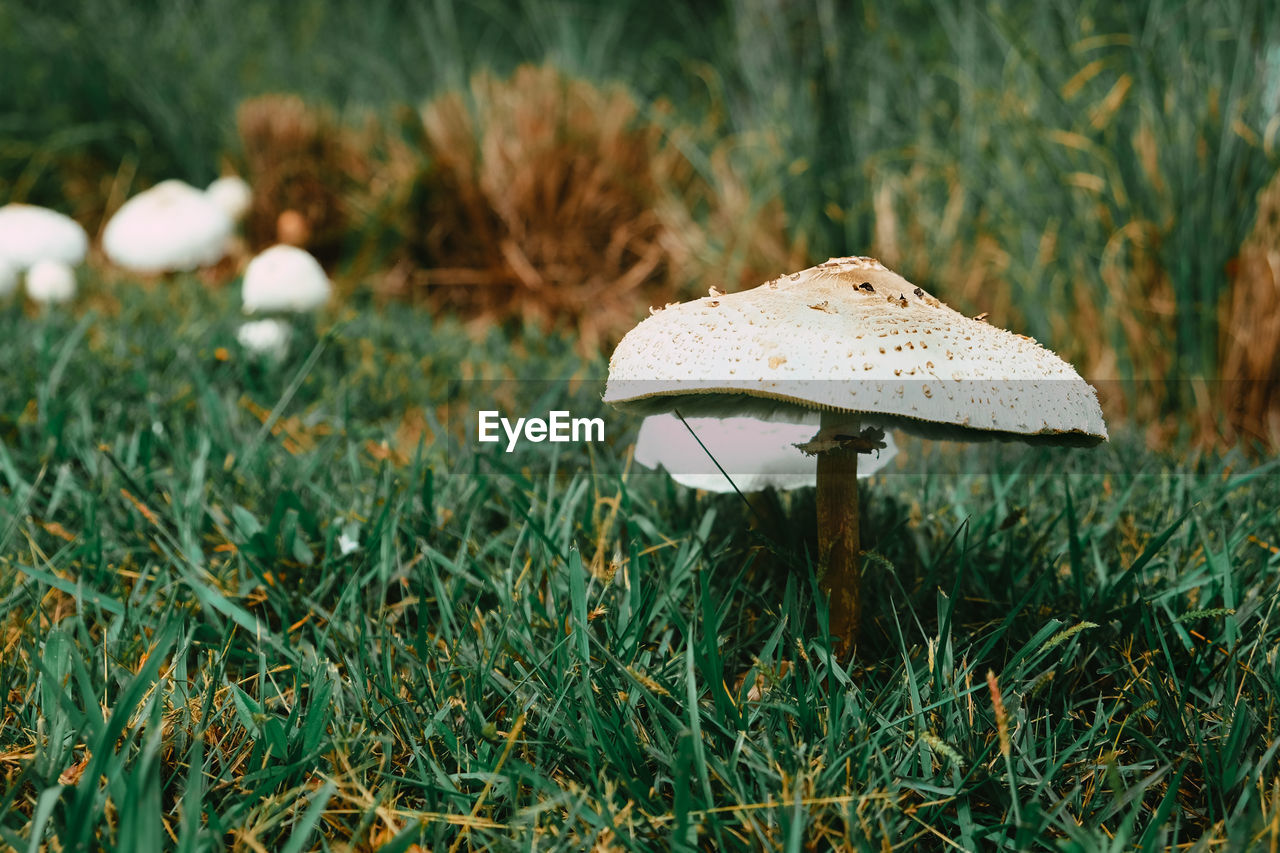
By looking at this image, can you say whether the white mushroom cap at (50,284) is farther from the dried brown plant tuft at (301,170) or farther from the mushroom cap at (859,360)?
the mushroom cap at (859,360)

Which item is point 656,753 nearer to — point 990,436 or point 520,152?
point 990,436

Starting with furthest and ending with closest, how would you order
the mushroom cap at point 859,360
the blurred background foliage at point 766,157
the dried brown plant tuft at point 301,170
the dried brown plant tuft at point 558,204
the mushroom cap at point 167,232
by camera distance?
the dried brown plant tuft at point 301,170
the dried brown plant tuft at point 558,204
the mushroom cap at point 167,232
the blurred background foliage at point 766,157
the mushroom cap at point 859,360

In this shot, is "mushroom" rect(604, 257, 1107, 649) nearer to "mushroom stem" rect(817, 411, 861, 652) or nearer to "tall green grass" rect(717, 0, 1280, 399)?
"mushroom stem" rect(817, 411, 861, 652)

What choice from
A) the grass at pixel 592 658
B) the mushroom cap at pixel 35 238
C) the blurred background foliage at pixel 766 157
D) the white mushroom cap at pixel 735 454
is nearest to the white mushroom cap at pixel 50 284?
the mushroom cap at pixel 35 238

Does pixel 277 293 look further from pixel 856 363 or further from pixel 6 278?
pixel 856 363

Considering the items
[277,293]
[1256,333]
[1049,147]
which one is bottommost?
[1256,333]

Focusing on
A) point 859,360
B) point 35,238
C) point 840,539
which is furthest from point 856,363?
point 35,238
